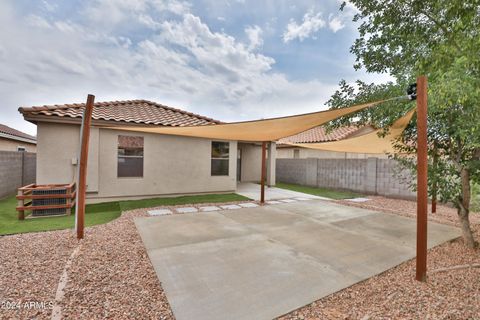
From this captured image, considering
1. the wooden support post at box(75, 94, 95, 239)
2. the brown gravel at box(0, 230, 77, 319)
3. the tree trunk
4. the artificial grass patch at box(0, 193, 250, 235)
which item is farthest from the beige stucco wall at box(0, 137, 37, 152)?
the tree trunk

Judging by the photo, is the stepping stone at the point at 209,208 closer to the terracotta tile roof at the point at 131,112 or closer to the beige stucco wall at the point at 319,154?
the terracotta tile roof at the point at 131,112

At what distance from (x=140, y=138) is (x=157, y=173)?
5.02ft

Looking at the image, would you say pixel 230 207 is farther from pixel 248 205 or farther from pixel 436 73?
pixel 436 73

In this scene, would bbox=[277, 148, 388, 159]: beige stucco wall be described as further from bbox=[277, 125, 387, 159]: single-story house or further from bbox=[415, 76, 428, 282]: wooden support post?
bbox=[415, 76, 428, 282]: wooden support post

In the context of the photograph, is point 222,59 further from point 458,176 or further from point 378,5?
point 458,176

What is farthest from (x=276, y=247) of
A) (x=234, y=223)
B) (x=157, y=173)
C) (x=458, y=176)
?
(x=157, y=173)

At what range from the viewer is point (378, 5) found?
4.32 m

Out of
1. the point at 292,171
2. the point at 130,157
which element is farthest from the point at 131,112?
the point at 292,171

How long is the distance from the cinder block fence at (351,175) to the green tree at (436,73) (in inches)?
174

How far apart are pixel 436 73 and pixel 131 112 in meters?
9.53

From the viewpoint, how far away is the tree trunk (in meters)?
4.33

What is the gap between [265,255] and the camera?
149 inches

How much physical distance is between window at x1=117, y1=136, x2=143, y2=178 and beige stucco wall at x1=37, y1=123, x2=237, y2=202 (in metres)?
0.17

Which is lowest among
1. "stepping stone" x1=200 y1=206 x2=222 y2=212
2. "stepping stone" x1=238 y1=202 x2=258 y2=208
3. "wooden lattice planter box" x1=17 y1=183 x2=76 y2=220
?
"stepping stone" x1=200 y1=206 x2=222 y2=212
